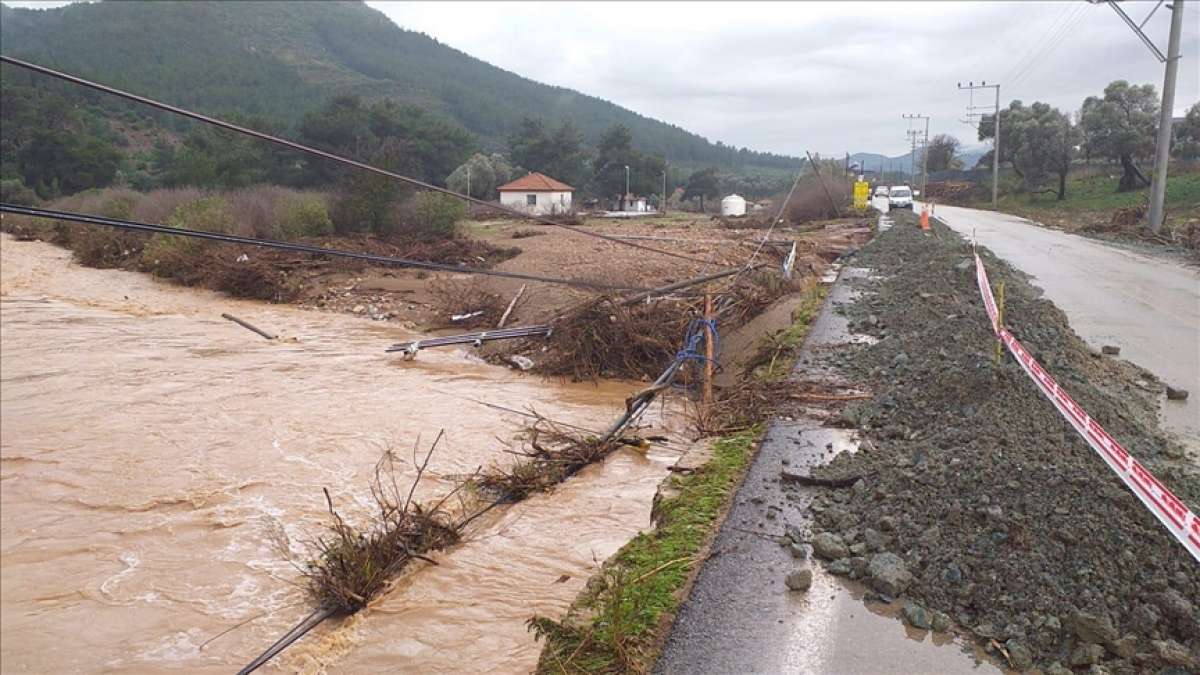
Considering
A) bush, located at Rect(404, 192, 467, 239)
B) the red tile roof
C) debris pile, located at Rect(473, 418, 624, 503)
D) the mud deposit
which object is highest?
the red tile roof

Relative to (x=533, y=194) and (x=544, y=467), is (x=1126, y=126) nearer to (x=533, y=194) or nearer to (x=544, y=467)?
(x=533, y=194)

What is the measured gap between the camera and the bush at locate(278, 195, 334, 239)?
1004 inches

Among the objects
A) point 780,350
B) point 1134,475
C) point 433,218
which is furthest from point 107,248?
point 1134,475

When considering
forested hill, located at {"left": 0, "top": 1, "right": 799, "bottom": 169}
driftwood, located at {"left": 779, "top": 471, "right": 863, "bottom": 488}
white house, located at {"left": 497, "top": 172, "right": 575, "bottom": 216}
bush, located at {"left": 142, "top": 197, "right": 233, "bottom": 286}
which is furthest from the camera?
forested hill, located at {"left": 0, "top": 1, "right": 799, "bottom": 169}

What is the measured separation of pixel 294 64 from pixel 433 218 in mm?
116806

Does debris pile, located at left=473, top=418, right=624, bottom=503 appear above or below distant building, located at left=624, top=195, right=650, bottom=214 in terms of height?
below

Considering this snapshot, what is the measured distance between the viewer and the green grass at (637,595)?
143 inches

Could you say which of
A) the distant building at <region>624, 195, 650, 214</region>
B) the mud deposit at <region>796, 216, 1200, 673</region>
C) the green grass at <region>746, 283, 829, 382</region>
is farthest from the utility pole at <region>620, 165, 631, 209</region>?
the mud deposit at <region>796, 216, 1200, 673</region>

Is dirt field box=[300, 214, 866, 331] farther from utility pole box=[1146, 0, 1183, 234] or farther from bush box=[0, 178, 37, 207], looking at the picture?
bush box=[0, 178, 37, 207]

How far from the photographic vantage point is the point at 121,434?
8891 millimetres

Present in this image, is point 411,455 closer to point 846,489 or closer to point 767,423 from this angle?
point 767,423

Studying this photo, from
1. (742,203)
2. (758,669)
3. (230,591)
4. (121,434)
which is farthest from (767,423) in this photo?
(742,203)

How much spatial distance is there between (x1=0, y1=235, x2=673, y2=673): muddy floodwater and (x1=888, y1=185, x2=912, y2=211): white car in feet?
134

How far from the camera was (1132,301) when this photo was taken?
521 inches
